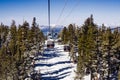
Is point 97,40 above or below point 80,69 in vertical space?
above

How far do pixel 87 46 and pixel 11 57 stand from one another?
17.7 meters

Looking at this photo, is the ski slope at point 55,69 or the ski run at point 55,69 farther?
the ski slope at point 55,69

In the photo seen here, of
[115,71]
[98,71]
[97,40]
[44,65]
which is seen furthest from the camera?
[44,65]

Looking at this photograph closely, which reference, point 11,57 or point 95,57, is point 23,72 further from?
point 95,57

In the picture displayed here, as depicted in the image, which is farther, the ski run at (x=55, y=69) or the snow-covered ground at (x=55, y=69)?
the snow-covered ground at (x=55, y=69)

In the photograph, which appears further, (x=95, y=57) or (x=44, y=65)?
(x=44, y=65)

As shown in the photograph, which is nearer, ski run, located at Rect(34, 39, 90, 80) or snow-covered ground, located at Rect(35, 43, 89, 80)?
ski run, located at Rect(34, 39, 90, 80)

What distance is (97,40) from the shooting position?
53781mm

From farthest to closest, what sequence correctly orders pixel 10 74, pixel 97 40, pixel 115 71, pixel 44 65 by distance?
pixel 44 65, pixel 115 71, pixel 97 40, pixel 10 74

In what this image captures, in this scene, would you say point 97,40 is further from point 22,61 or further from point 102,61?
point 22,61

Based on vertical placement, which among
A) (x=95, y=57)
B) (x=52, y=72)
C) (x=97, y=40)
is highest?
(x=97, y=40)

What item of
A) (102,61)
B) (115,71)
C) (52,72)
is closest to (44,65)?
(52,72)

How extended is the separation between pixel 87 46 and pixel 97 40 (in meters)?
3.94

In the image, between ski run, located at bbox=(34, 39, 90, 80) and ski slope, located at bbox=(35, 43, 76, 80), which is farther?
ski slope, located at bbox=(35, 43, 76, 80)
